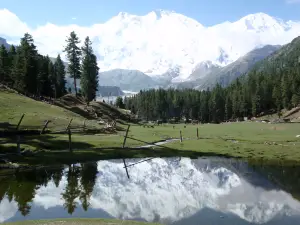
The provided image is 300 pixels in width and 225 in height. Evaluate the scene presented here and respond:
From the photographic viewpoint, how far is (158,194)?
102 ft

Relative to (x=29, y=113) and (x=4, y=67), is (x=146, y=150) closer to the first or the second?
(x=29, y=113)

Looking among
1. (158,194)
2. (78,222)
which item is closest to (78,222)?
(78,222)

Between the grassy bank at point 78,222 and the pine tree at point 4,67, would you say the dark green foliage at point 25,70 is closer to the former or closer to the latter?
the pine tree at point 4,67

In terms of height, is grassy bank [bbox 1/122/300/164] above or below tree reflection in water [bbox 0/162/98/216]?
above

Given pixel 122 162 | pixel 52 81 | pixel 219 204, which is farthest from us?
pixel 52 81

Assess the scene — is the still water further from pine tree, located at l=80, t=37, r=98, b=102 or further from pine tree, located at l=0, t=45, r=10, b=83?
pine tree, located at l=0, t=45, r=10, b=83

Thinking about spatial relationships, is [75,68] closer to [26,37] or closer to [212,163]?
[26,37]

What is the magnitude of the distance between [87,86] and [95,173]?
87293 mm

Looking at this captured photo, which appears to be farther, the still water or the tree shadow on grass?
the tree shadow on grass

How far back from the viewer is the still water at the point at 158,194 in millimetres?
24375

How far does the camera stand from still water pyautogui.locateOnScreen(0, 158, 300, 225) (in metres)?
24.4

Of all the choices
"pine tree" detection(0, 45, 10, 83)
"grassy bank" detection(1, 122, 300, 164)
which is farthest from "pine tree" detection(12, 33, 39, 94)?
"grassy bank" detection(1, 122, 300, 164)

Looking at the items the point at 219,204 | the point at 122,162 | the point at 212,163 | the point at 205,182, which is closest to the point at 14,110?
the point at 122,162

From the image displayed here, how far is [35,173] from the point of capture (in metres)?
37.2
